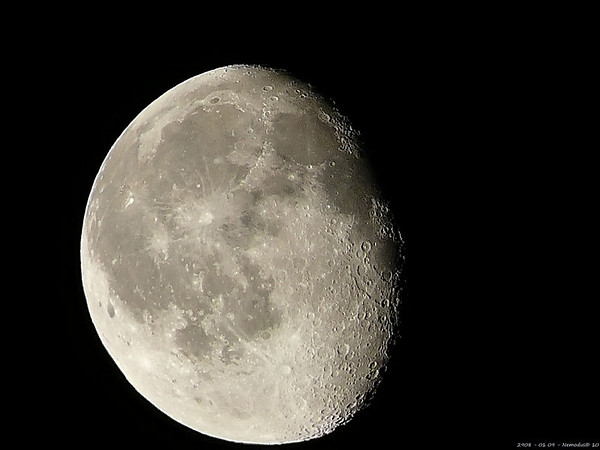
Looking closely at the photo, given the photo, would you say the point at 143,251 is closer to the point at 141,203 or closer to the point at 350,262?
the point at 141,203

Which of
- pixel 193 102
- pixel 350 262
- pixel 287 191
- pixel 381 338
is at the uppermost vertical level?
pixel 193 102

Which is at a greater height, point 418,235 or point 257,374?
point 418,235

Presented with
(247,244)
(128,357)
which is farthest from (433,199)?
(128,357)

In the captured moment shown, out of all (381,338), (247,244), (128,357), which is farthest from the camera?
(128,357)

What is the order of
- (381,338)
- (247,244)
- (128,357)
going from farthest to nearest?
1. (128,357)
2. (381,338)
3. (247,244)

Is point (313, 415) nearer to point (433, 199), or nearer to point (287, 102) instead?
point (433, 199)

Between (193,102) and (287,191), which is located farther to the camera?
(193,102)

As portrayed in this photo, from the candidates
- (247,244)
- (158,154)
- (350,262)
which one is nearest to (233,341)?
(247,244)
